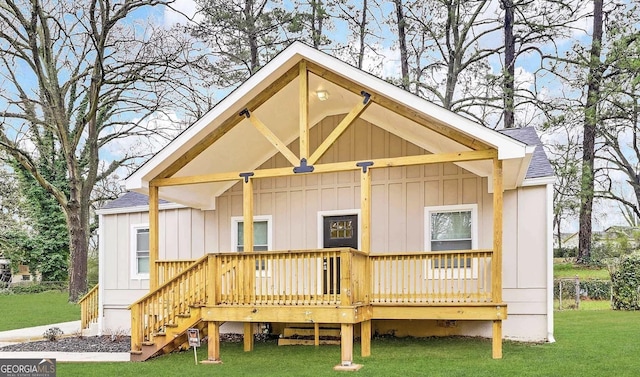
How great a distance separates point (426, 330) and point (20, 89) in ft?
59.5

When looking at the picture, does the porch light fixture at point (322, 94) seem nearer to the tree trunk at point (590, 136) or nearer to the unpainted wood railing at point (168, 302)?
the unpainted wood railing at point (168, 302)

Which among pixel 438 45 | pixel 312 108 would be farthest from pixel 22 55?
pixel 438 45

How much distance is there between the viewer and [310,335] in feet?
39.6

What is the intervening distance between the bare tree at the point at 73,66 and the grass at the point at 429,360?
12.1 m

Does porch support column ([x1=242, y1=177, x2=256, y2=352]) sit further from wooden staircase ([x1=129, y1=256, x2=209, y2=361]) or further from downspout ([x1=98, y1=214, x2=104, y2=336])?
downspout ([x1=98, y1=214, x2=104, y2=336])

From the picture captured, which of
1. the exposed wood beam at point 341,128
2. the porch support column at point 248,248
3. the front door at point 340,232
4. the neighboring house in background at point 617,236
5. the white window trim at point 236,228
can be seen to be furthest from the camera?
the neighboring house in background at point 617,236

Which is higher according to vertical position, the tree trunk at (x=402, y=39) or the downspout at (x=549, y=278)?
the tree trunk at (x=402, y=39)

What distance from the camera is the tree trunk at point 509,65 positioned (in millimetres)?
23172

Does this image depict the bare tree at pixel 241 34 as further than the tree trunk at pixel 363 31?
No

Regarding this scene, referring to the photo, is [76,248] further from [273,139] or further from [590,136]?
[590,136]

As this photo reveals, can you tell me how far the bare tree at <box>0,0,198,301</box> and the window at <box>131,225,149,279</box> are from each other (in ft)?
24.5

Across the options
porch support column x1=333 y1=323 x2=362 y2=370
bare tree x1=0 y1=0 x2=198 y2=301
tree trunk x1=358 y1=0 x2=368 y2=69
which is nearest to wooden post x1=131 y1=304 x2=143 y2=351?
porch support column x1=333 y1=323 x2=362 y2=370

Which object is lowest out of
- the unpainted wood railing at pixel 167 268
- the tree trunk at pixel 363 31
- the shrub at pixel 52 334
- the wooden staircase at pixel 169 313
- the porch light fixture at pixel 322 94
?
the shrub at pixel 52 334

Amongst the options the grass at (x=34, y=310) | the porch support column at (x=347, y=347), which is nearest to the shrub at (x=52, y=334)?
the grass at (x=34, y=310)
